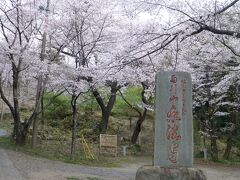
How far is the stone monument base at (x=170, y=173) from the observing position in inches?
282

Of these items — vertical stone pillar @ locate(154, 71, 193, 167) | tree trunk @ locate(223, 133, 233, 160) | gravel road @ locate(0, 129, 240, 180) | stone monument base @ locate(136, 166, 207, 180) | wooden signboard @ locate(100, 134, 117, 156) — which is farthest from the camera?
tree trunk @ locate(223, 133, 233, 160)

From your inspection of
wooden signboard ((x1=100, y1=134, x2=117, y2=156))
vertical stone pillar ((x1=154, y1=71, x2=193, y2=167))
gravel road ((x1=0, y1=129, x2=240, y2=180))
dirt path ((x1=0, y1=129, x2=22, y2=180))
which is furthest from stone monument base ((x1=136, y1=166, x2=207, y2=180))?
wooden signboard ((x1=100, y1=134, x2=117, y2=156))

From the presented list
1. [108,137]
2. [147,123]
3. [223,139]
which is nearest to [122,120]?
[147,123]

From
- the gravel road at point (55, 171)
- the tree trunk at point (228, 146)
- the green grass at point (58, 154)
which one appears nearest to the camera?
the gravel road at point (55, 171)

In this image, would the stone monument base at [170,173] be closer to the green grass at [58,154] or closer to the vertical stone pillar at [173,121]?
the vertical stone pillar at [173,121]

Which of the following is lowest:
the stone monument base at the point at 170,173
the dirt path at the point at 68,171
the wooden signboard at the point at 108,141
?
the dirt path at the point at 68,171

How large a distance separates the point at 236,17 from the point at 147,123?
1535cm

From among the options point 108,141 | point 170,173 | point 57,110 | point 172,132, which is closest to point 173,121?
point 172,132

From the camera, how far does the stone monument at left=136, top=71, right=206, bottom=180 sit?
23.7 feet

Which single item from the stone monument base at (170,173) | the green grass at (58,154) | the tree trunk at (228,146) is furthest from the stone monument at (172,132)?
the tree trunk at (228,146)

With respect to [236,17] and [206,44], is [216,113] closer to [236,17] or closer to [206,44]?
[206,44]

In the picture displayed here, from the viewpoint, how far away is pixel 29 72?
1823 centimetres

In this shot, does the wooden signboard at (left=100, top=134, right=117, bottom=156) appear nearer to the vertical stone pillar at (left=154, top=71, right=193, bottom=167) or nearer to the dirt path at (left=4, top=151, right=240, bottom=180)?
the dirt path at (left=4, top=151, right=240, bottom=180)

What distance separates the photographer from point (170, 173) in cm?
717
